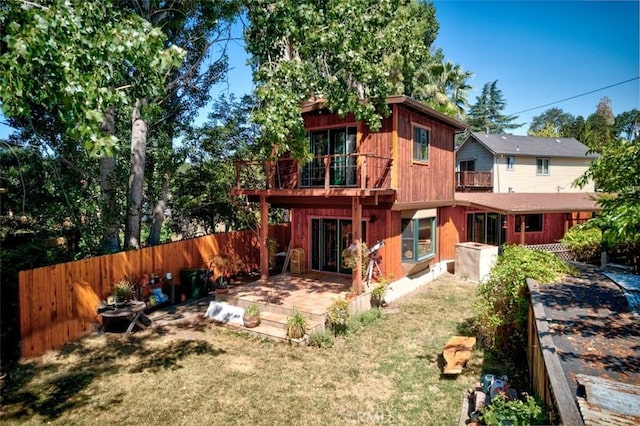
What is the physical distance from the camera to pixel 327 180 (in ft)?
34.9

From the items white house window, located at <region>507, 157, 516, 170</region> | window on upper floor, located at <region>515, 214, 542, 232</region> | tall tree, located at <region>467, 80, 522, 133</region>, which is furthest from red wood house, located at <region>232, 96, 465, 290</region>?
tall tree, located at <region>467, 80, 522, 133</region>

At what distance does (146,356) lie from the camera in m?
7.98

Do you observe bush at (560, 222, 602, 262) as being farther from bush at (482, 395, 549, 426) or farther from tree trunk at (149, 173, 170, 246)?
tree trunk at (149, 173, 170, 246)

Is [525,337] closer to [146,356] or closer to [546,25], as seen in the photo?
[146,356]

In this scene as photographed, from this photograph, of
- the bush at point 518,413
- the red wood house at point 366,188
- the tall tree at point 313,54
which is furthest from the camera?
the red wood house at point 366,188

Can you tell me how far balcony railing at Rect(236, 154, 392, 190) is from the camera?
11766mm

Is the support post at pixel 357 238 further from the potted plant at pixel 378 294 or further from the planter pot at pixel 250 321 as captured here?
the planter pot at pixel 250 321

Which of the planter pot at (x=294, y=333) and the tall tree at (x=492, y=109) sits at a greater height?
the tall tree at (x=492, y=109)

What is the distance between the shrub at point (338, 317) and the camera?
358 inches

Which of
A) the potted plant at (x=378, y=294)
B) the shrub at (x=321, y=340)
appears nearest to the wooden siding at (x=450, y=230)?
the potted plant at (x=378, y=294)

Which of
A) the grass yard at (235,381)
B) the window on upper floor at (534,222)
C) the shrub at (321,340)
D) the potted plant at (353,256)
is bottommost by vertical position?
the grass yard at (235,381)

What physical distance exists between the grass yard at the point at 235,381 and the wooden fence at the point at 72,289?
0.44m

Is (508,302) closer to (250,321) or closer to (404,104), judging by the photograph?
(250,321)

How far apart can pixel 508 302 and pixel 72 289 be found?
1036 centimetres
